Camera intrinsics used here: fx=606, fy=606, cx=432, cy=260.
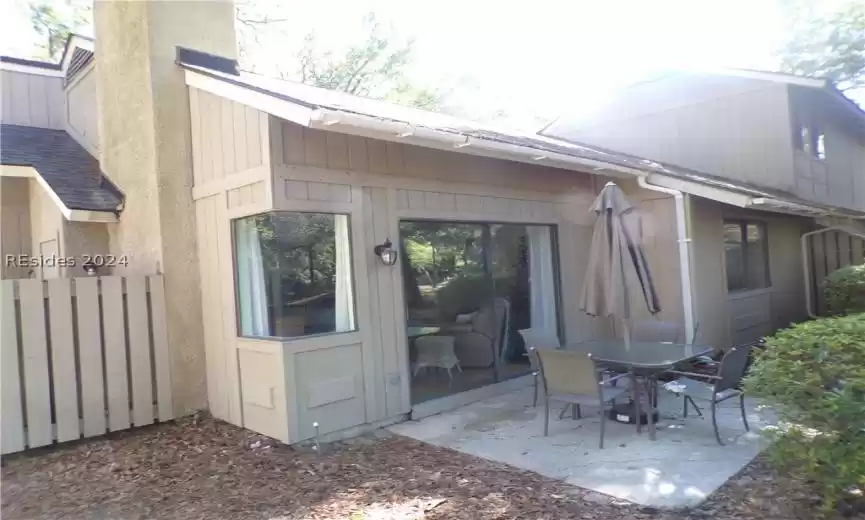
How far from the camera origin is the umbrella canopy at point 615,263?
5758mm

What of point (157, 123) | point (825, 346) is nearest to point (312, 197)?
point (157, 123)

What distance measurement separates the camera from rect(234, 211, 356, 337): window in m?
Result: 5.29

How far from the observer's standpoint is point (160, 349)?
6160 mm

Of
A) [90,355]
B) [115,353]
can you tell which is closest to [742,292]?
[115,353]

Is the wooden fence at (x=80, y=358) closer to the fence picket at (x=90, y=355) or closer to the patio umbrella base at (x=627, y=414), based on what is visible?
the fence picket at (x=90, y=355)

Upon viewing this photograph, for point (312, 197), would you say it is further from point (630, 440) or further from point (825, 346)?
point (825, 346)

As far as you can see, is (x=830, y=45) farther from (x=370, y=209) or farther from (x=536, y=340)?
(x=370, y=209)

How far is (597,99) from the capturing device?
1358 centimetres

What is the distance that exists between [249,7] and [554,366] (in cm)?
1565

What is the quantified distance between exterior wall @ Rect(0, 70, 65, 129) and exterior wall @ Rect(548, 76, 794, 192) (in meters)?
10.2

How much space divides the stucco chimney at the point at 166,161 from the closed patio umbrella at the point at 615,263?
160 inches

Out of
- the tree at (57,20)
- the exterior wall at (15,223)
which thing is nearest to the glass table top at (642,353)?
the exterior wall at (15,223)

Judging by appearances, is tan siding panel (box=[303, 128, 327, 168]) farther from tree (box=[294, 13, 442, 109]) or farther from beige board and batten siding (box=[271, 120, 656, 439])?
tree (box=[294, 13, 442, 109])

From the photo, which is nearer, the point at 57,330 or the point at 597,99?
the point at 57,330
